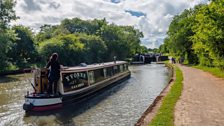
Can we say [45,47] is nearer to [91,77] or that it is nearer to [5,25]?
[5,25]

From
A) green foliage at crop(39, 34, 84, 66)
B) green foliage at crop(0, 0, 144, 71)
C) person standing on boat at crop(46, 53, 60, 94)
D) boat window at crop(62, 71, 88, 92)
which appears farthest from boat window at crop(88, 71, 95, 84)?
green foliage at crop(39, 34, 84, 66)

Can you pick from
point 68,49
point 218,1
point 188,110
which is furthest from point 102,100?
point 68,49

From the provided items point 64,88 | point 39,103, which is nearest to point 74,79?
point 64,88

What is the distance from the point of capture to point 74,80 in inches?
680

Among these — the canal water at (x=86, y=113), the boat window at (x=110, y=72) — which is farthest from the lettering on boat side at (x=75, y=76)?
the boat window at (x=110, y=72)

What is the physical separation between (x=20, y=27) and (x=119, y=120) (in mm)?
38246

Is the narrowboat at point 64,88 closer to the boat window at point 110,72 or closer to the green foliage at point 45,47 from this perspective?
the boat window at point 110,72

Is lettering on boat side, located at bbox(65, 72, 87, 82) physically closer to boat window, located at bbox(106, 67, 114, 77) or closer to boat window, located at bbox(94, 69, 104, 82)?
boat window, located at bbox(94, 69, 104, 82)

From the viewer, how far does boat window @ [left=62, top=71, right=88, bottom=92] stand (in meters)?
16.2

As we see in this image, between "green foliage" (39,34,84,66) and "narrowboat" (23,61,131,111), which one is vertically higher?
"green foliage" (39,34,84,66)

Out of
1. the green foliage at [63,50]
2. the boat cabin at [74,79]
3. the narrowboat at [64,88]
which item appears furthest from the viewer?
the green foliage at [63,50]

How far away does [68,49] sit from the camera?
49438mm

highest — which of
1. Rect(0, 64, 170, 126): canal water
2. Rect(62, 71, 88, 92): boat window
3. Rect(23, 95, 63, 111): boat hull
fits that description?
Rect(62, 71, 88, 92): boat window

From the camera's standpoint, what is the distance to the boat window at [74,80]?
16.2m
